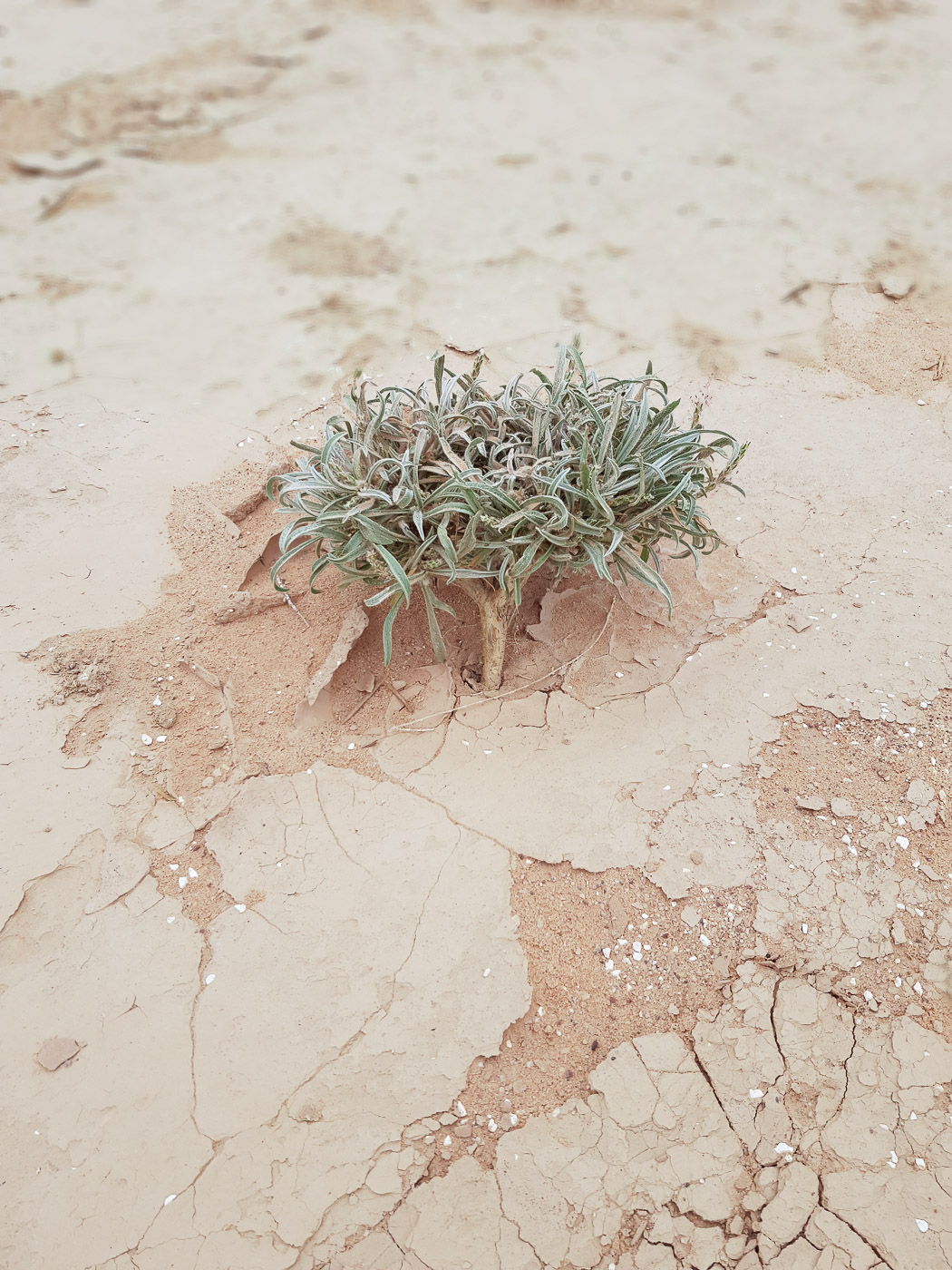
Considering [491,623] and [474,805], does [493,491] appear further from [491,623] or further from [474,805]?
[474,805]

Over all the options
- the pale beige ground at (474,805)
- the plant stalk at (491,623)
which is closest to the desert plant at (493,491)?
the plant stalk at (491,623)

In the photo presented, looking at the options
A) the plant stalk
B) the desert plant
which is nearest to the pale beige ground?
the plant stalk

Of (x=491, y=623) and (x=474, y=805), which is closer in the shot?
(x=474, y=805)

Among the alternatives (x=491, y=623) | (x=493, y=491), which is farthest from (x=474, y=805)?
(x=493, y=491)

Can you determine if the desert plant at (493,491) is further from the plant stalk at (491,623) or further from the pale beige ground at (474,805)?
the pale beige ground at (474,805)

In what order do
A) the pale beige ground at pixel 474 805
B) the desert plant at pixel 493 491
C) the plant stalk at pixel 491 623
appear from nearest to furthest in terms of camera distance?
the pale beige ground at pixel 474 805
the desert plant at pixel 493 491
the plant stalk at pixel 491 623
